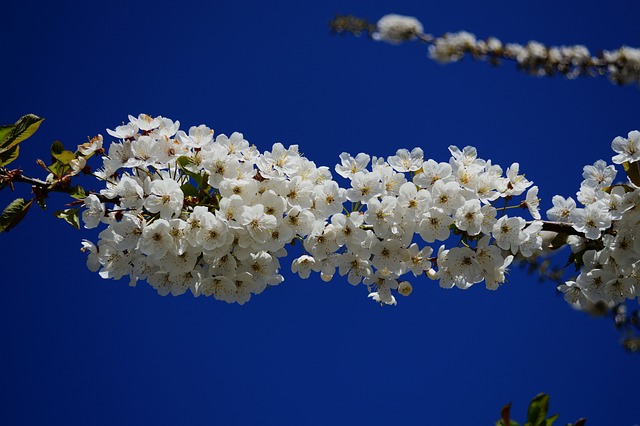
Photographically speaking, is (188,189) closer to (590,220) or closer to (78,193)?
(78,193)

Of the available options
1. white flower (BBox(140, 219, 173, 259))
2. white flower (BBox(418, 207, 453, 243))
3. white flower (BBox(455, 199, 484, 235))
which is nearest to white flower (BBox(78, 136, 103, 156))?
white flower (BBox(140, 219, 173, 259))

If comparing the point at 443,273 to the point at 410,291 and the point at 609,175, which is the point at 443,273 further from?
the point at 609,175

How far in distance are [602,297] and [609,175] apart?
1.75ft

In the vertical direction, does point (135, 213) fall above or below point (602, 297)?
above

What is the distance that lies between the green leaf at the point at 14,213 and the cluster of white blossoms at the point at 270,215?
A: 275 mm

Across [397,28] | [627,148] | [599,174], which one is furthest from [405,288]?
[397,28]

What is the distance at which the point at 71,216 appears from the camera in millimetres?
2357

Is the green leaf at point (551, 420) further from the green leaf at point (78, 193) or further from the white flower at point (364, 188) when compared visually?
the green leaf at point (78, 193)

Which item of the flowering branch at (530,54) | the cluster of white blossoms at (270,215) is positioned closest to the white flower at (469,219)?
Result: the cluster of white blossoms at (270,215)

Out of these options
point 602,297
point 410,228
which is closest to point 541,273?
point 602,297

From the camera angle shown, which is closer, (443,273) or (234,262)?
(234,262)

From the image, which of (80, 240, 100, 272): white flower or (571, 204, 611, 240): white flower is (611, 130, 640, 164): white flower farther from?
(80, 240, 100, 272): white flower

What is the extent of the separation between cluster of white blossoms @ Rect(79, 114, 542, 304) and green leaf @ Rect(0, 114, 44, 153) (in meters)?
0.24

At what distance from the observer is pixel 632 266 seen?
240cm
